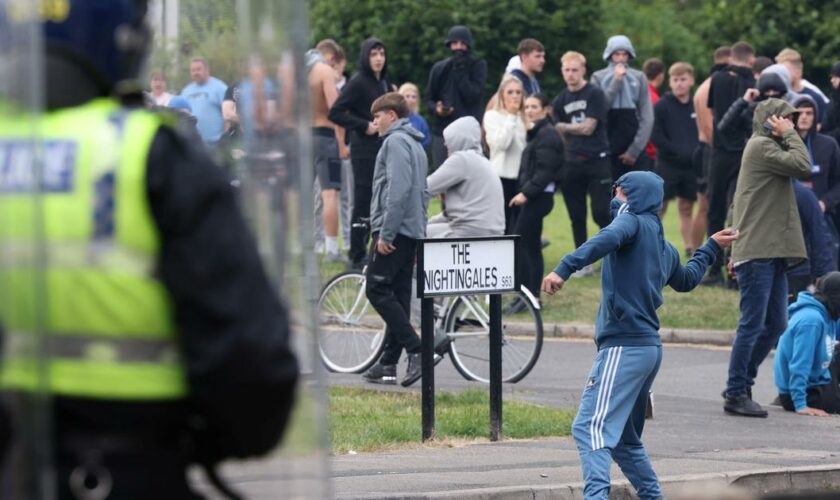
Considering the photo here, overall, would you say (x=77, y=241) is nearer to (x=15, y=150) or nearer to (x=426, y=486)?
(x=15, y=150)

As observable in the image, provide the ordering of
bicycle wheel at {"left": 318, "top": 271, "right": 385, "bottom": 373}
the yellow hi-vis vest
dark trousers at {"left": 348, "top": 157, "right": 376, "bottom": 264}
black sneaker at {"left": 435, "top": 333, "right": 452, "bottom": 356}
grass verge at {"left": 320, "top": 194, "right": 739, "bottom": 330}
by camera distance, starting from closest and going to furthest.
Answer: the yellow hi-vis vest, black sneaker at {"left": 435, "top": 333, "right": 452, "bottom": 356}, bicycle wheel at {"left": 318, "top": 271, "right": 385, "bottom": 373}, grass verge at {"left": 320, "top": 194, "right": 739, "bottom": 330}, dark trousers at {"left": 348, "top": 157, "right": 376, "bottom": 264}

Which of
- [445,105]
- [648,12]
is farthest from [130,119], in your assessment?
[648,12]

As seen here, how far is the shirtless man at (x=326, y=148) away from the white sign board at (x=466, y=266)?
18.5ft

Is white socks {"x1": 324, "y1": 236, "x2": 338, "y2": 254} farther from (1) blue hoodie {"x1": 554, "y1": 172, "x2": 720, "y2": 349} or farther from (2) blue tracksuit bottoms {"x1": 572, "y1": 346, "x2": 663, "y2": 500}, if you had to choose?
(2) blue tracksuit bottoms {"x1": 572, "y1": 346, "x2": 663, "y2": 500}

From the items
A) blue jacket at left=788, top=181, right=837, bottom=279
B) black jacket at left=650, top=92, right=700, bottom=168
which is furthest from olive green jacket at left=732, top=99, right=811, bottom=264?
black jacket at left=650, top=92, right=700, bottom=168

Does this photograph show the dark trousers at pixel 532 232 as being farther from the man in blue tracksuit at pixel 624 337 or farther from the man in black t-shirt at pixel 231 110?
the man in black t-shirt at pixel 231 110

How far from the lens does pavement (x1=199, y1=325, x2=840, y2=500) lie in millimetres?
8539

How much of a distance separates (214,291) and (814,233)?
413 inches

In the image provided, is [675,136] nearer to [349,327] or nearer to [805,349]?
[349,327]

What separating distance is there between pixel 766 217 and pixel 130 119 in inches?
351

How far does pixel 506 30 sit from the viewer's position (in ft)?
110

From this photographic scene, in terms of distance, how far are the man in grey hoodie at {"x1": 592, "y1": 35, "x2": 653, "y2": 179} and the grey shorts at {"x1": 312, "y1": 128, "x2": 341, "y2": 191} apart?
2793 millimetres

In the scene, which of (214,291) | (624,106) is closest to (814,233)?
(624,106)

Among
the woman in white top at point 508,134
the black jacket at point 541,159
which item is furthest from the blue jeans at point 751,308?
the woman in white top at point 508,134
